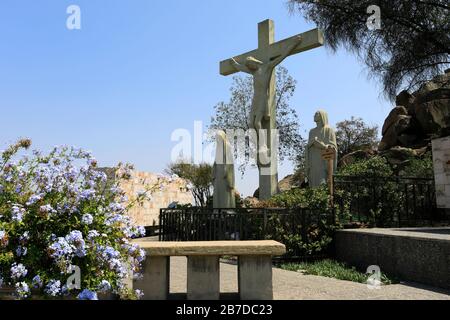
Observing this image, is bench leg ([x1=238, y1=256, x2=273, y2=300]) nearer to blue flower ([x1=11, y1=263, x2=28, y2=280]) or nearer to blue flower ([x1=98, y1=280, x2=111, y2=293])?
blue flower ([x1=98, y1=280, x2=111, y2=293])

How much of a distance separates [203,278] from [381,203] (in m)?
5.97

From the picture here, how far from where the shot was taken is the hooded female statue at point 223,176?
10.6 m

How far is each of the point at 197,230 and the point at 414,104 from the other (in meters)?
14.3

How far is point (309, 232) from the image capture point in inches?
314

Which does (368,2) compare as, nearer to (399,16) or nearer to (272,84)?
(399,16)

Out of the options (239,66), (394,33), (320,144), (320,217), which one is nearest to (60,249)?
(320,217)

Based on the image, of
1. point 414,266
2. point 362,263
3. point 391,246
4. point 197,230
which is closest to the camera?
point 414,266

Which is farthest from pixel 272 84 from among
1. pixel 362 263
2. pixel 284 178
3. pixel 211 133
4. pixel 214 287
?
pixel 284 178

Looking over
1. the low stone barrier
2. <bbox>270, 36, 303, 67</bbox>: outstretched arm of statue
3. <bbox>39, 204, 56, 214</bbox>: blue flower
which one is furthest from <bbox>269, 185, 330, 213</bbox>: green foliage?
<bbox>39, 204, 56, 214</bbox>: blue flower

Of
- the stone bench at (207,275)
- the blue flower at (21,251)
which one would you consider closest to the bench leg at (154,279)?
the stone bench at (207,275)

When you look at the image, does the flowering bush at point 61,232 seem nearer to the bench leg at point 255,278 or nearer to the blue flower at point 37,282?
the blue flower at point 37,282

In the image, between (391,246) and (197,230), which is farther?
(197,230)

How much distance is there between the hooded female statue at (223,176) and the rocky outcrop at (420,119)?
952cm

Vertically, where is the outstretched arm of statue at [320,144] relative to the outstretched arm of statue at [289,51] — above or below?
below
